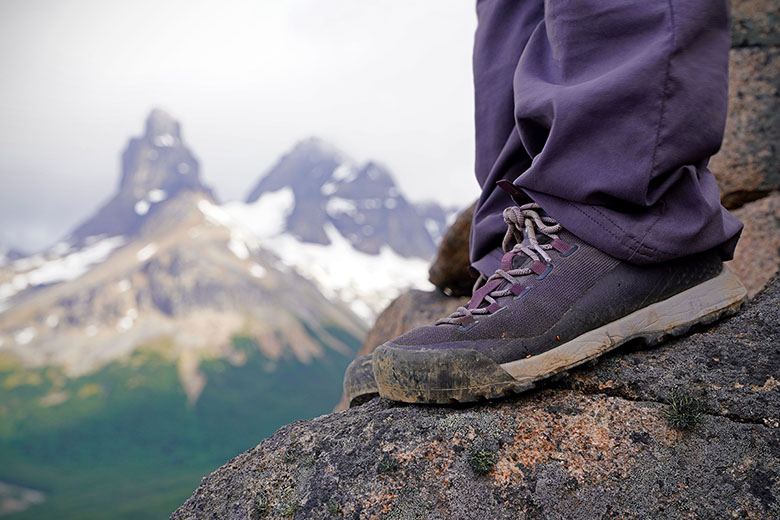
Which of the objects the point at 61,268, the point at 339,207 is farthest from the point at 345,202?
the point at 61,268

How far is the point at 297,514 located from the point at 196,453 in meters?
55.1

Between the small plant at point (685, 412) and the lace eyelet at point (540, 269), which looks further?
the lace eyelet at point (540, 269)

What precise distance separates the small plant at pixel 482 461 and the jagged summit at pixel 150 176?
94.8 m

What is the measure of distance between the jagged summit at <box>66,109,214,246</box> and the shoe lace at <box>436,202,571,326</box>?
310 feet

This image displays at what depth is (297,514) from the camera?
4.81 feet

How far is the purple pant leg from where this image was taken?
152 centimetres

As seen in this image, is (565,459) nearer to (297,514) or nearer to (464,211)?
(297,514)

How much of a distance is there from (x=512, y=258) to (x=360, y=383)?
2.43ft

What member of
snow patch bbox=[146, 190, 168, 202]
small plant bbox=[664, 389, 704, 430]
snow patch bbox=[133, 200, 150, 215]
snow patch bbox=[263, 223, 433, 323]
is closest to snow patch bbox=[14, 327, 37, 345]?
snow patch bbox=[133, 200, 150, 215]

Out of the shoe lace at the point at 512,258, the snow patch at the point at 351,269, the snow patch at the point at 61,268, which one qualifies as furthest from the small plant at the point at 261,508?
the snow patch at the point at 351,269

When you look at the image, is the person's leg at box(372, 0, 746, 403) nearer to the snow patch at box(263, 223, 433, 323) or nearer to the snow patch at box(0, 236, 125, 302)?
the snow patch at box(0, 236, 125, 302)

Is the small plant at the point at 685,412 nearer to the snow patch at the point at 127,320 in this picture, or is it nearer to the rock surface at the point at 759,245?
the rock surface at the point at 759,245

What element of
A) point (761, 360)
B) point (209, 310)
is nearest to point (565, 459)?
point (761, 360)

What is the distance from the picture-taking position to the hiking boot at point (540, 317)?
1.58m
